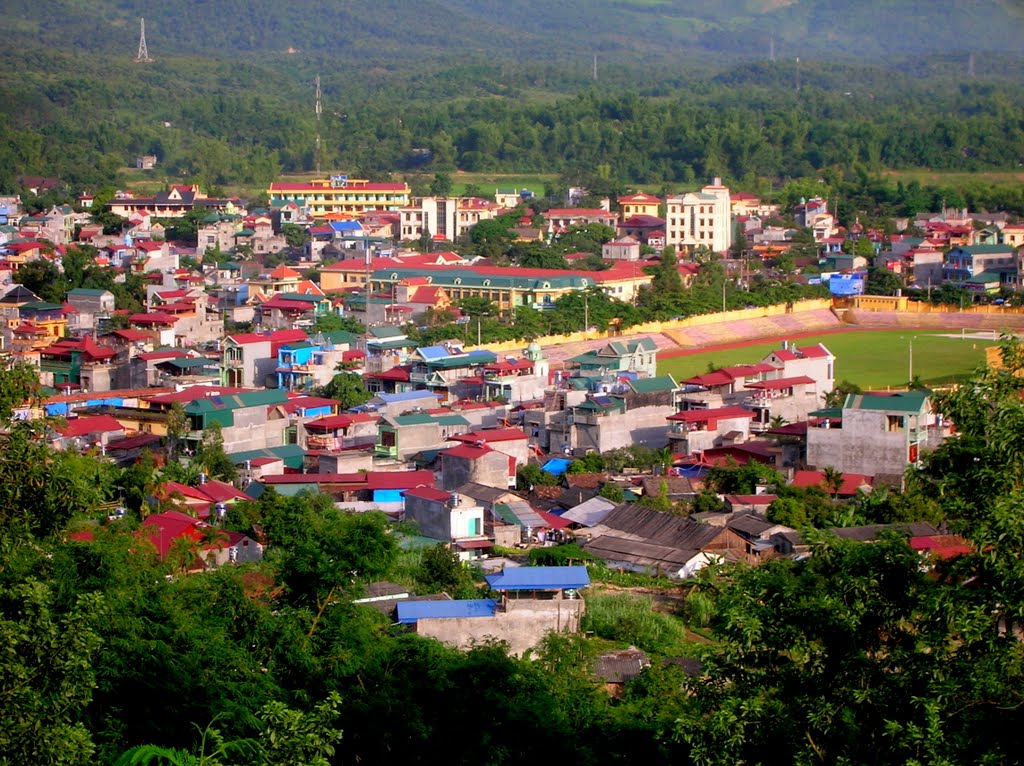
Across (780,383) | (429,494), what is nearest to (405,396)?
(780,383)

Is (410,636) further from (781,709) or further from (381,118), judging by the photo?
(381,118)

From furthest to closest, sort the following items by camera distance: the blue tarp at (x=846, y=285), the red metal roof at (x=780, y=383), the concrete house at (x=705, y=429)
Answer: the blue tarp at (x=846, y=285), the red metal roof at (x=780, y=383), the concrete house at (x=705, y=429)

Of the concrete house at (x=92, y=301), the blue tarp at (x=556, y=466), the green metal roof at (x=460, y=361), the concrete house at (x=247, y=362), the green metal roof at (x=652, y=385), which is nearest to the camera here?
the blue tarp at (x=556, y=466)

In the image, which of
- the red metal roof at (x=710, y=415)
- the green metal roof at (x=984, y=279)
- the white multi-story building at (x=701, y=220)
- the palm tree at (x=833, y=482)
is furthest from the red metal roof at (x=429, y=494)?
the white multi-story building at (x=701, y=220)

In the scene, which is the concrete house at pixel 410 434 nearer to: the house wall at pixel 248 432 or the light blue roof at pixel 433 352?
the house wall at pixel 248 432

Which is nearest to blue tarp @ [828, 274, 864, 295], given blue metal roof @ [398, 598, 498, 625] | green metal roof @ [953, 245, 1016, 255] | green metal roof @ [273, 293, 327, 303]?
green metal roof @ [953, 245, 1016, 255]

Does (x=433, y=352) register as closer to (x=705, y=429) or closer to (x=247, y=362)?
(x=247, y=362)
